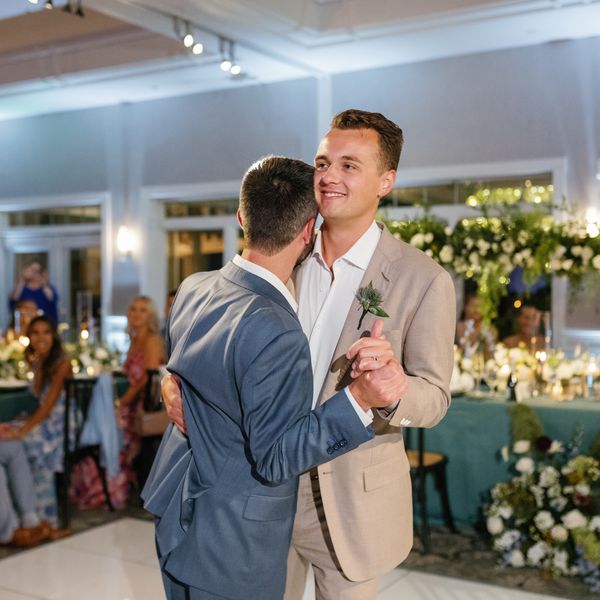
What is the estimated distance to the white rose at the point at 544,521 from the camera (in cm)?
452

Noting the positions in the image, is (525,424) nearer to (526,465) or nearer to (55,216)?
(526,465)

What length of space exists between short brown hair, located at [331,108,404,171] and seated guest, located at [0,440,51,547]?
12.5ft

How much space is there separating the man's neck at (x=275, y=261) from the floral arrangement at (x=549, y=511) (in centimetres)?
308

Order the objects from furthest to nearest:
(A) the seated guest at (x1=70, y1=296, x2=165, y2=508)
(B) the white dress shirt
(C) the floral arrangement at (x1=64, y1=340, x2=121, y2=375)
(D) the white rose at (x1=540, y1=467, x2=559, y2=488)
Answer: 1. (C) the floral arrangement at (x1=64, y1=340, x2=121, y2=375)
2. (A) the seated guest at (x1=70, y1=296, x2=165, y2=508)
3. (D) the white rose at (x1=540, y1=467, x2=559, y2=488)
4. (B) the white dress shirt

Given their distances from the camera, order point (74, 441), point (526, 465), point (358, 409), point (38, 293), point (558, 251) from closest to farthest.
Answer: point (358, 409)
point (526, 465)
point (74, 441)
point (558, 251)
point (38, 293)

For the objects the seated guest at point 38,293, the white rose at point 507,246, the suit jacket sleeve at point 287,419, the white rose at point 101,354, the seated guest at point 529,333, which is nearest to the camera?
the suit jacket sleeve at point 287,419

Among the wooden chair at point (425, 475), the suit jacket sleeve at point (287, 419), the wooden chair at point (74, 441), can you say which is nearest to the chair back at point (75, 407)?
the wooden chair at point (74, 441)

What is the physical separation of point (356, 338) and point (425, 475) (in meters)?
3.26

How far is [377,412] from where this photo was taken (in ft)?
6.70

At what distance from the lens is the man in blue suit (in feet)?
5.69

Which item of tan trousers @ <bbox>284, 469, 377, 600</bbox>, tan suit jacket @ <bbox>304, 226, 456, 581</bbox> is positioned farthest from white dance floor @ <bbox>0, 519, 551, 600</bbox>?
tan suit jacket @ <bbox>304, 226, 456, 581</bbox>

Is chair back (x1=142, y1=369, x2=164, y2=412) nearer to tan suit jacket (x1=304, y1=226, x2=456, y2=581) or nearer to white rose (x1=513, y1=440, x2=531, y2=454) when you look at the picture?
white rose (x1=513, y1=440, x2=531, y2=454)

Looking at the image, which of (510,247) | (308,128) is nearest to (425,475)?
(510,247)

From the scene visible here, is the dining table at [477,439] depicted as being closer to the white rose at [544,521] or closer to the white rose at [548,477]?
the white rose at [548,477]
